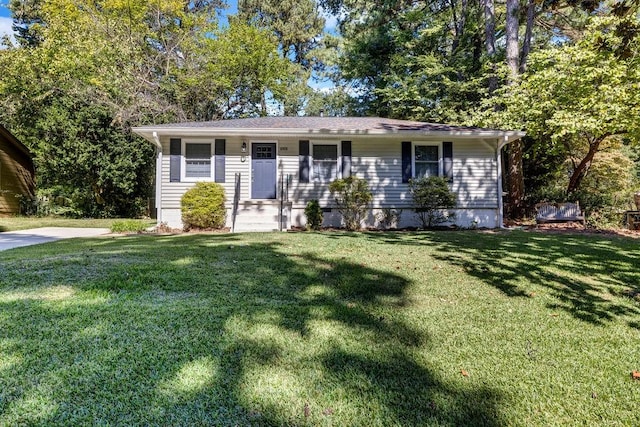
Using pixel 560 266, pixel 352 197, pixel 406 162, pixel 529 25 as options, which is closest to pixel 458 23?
pixel 529 25

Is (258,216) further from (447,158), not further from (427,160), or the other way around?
(447,158)

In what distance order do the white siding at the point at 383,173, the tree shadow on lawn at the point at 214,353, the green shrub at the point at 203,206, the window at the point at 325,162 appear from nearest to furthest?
the tree shadow on lawn at the point at 214,353 < the green shrub at the point at 203,206 < the white siding at the point at 383,173 < the window at the point at 325,162

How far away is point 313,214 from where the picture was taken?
9.62 metres

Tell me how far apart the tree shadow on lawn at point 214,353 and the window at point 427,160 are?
7071mm

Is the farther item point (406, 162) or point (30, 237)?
point (406, 162)

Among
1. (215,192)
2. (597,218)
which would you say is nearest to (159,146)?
(215,192)

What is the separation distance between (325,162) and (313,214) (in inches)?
67.4

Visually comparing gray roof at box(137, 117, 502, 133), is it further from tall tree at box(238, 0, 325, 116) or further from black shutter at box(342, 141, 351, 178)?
tall tree at box(238, 0, 325, 116)

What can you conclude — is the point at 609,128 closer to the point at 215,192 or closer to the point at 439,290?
the point at 439,290

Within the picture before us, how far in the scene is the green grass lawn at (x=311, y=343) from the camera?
1862mm

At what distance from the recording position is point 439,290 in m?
3.82

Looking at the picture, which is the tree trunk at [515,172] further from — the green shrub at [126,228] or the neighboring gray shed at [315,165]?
the green shrub at [126,228]

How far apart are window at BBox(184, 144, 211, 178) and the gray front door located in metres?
1.23

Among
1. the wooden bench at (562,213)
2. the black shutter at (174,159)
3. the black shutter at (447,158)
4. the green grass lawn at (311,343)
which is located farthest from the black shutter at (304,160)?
the wooden bench at (562,213)
